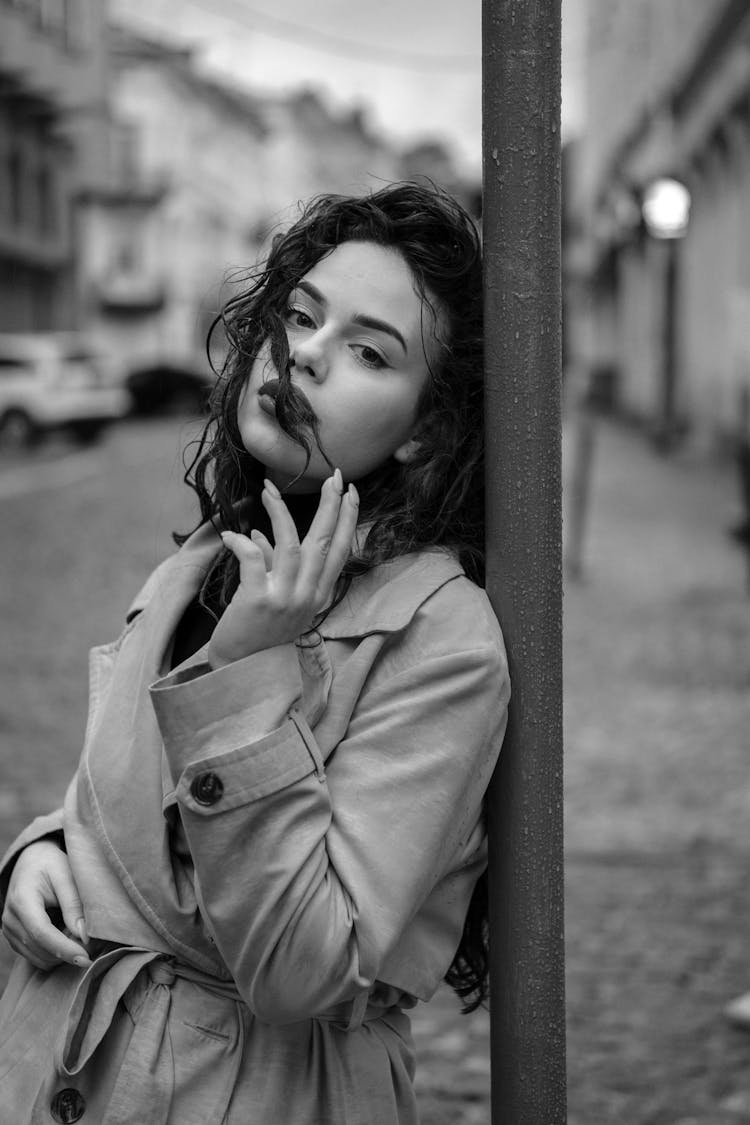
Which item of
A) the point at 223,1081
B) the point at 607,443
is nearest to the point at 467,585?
the point at 223,1081

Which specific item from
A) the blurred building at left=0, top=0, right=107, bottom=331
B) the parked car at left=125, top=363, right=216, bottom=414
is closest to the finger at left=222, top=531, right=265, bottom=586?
the blurred building at left=0, top=0, right=107, bottom=331

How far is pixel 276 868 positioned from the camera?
4.69 ft

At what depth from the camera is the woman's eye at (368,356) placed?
1.71 metres

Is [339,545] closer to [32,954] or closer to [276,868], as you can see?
[276,868]

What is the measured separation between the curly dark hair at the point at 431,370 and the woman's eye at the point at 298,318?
0.03 feet

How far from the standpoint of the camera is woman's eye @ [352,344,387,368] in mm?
1707

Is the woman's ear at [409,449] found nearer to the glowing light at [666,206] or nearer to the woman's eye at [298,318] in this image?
the woman's eye at [298,318]

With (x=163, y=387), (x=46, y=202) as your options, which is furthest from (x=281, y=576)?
(x=46, y=202)

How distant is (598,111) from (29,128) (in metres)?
19.8

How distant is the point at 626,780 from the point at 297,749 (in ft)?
17.1

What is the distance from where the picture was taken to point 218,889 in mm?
1439

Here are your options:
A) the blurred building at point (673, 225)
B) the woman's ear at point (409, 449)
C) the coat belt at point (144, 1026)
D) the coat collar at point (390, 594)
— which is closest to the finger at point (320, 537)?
the coat collar at point (390, 594)

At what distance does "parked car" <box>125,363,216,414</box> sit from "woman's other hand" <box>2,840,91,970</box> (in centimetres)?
3050

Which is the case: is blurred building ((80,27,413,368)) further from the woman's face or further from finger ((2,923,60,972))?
finger ((2,923,60,972))
